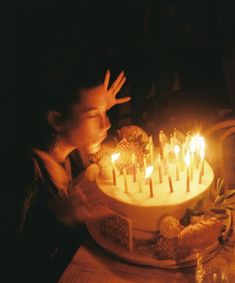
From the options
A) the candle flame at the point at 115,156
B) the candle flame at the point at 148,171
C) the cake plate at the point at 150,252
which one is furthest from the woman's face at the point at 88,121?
the cake plate at the point at 150,252

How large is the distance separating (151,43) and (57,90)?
115 centimetres

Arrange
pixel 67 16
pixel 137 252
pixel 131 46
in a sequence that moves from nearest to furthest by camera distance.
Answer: pixel 137 252, pixel 67 16, pixel 131 46

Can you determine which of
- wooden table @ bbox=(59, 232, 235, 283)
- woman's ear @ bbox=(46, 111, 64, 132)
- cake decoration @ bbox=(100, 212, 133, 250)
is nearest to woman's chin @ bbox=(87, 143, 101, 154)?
woman's ear @ bbox=(46, 111, 64, 132)

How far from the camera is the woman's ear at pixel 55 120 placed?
1.69 metres

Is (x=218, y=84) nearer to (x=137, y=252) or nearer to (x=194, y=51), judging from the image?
(x=194, y=51)

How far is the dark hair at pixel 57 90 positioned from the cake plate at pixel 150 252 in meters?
0.51

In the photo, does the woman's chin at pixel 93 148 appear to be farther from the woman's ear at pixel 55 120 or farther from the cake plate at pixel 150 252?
the cake plate at pixel 150 252

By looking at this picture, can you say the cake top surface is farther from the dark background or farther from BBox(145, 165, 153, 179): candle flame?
the dark background

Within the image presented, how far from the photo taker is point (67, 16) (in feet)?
7.48

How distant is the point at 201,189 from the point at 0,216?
0.81m

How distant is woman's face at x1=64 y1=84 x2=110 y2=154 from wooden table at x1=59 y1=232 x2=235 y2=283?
0.53 metres

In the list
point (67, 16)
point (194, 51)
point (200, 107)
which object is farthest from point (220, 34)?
point (67, 16)

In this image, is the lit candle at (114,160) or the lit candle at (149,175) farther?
the lit candle at (114,160)

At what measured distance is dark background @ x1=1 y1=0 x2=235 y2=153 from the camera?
6.75ft
